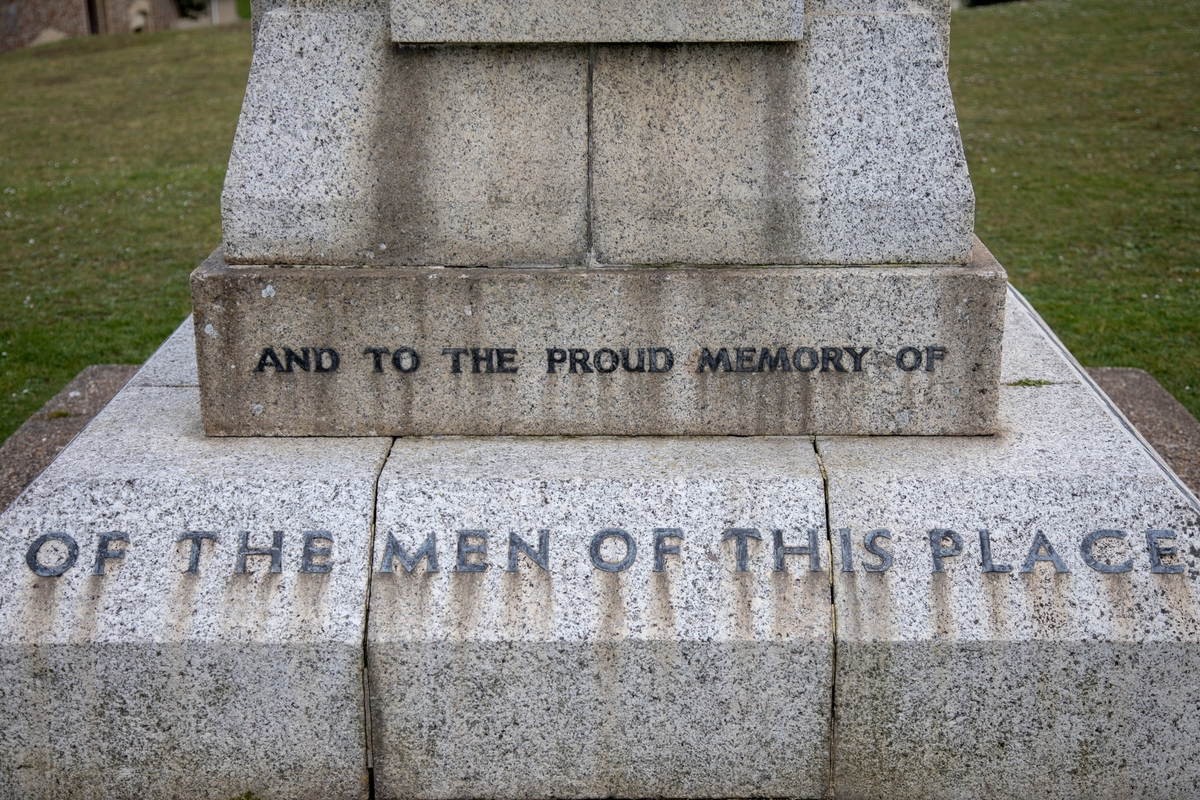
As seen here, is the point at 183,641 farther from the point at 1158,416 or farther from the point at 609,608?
the point at 1158,416

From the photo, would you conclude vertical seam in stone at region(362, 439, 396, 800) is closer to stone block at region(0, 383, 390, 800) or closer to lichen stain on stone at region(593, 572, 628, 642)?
stone block at region(0, 383, 390, 800)

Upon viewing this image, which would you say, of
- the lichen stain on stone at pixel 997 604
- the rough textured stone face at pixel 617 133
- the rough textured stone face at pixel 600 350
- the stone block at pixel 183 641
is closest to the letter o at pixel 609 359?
the rough textured stone face at pixel 600 350

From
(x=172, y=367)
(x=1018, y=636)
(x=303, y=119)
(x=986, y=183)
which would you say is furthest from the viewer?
(x=986, y=183)

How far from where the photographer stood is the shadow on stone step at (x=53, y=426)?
5.00 m

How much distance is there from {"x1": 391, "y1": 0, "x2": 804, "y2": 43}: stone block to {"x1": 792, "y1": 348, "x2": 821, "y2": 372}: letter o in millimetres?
950

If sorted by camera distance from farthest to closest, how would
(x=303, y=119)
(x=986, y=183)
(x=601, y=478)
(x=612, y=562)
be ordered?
(x=986, y=183)
(x=303, y=119)
(x=601, y=478)
(x=612, y=562)

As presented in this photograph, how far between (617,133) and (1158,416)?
135 inches

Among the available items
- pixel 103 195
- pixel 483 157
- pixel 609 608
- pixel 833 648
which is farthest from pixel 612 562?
pixel 103 195

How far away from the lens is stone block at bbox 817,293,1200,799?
125 inches

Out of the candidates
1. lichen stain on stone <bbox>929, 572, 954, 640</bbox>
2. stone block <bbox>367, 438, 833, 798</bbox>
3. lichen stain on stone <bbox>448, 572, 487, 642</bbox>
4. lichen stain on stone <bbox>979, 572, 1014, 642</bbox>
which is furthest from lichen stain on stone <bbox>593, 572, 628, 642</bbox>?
lichen stain on stone <bbox>979, 572, 1014, 642</bbox>

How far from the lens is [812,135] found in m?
3.61

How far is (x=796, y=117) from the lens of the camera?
→ 361cm

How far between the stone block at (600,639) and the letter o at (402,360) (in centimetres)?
40

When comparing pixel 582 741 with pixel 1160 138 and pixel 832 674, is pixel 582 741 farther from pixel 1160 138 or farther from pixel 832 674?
pixel 1160 138
